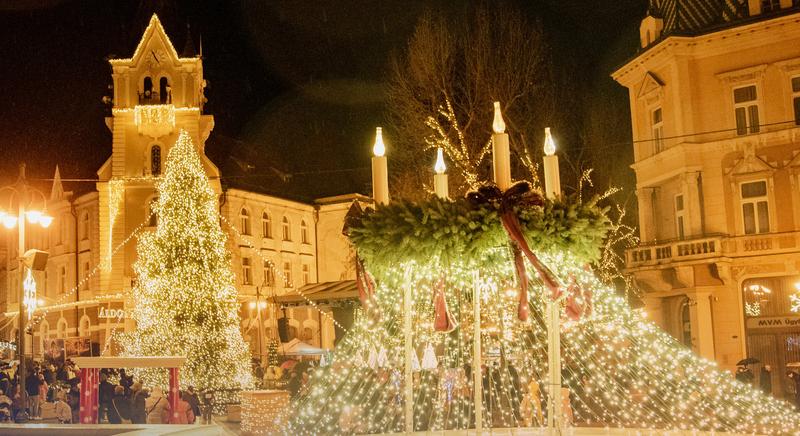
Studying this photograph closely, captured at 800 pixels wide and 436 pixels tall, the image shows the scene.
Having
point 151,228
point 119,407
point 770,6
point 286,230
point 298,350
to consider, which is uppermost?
point 770,6

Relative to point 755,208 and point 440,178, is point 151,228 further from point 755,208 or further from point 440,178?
point 440,178

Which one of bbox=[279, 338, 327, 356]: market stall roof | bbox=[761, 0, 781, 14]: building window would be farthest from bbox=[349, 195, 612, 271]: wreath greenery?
bbox=[279, 338, 327, 356]: market stall roof

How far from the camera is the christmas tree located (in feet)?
96.3

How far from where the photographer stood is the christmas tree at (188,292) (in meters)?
29.4

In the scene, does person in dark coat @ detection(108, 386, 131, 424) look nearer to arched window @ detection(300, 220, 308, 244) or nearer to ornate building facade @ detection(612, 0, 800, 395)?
ornate building facade @ detection(612, 0, 800, 395)

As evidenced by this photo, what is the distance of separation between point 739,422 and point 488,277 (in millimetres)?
4875

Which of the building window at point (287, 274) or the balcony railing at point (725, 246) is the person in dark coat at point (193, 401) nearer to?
the balcony railing at point (725, 246)

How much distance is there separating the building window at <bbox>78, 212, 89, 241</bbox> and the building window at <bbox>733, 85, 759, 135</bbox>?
36.7 metres

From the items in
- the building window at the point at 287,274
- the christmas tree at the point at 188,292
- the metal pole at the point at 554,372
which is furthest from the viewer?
the building window at the point at 287,274

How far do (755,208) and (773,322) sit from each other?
384cm

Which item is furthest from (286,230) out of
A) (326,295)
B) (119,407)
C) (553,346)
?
(553,346)

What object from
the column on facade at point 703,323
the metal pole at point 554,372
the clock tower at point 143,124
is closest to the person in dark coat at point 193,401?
the metal pole at point 554,372

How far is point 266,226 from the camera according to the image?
55.3 m

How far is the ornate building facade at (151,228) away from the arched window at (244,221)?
0.06 metres
